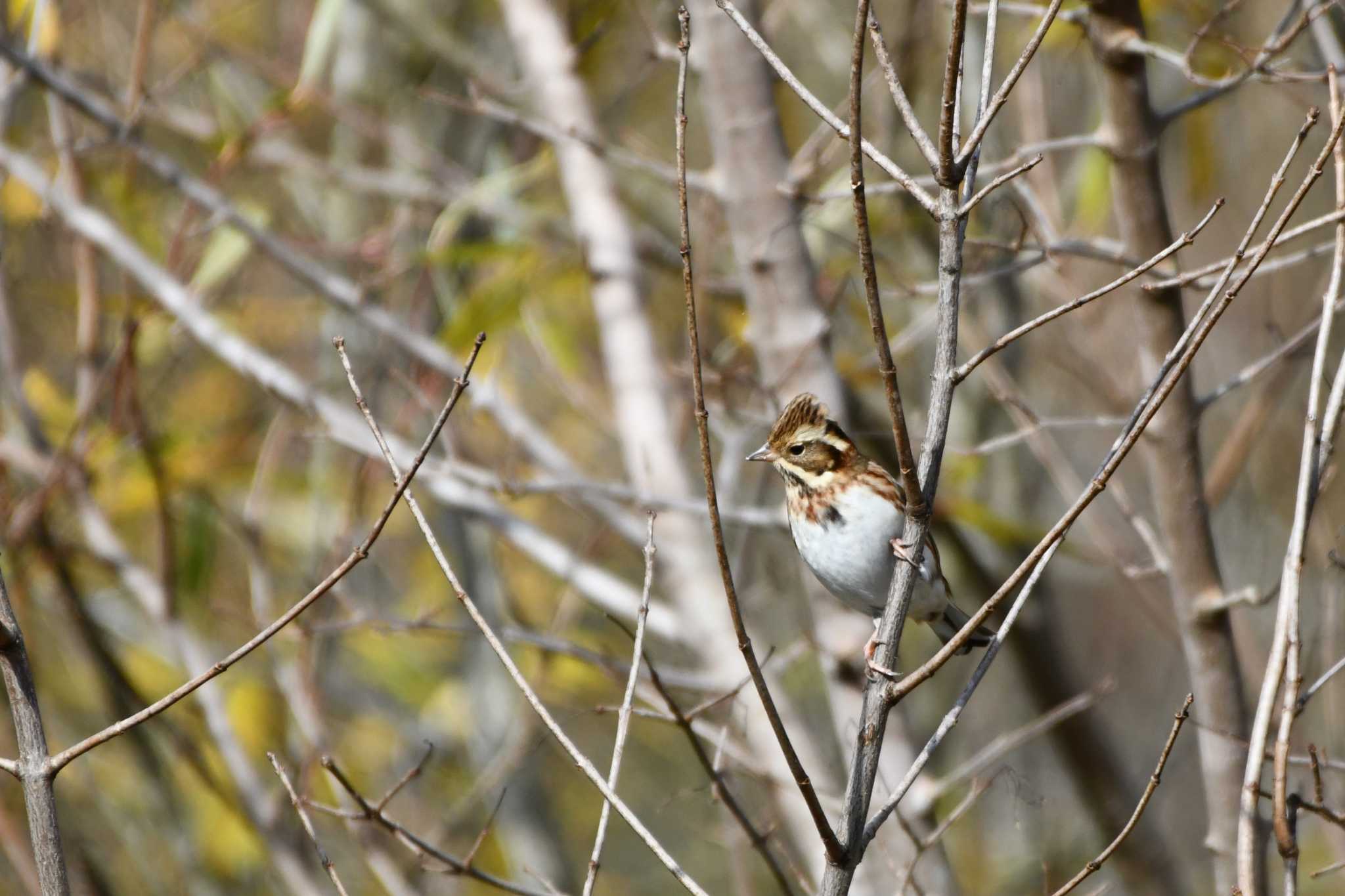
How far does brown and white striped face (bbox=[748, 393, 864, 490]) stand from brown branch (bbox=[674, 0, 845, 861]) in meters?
1.52

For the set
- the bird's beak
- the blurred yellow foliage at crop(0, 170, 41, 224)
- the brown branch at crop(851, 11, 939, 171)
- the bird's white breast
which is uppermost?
the blurred yellow foliage at crop(0, 170, 41, 224)

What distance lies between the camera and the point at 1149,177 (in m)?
3.53

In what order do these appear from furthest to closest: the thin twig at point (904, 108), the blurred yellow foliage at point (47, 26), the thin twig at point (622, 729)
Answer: the blurred yellow foliage at point (47, 26) → the thin twig at point (622, 729) → the thin twig at point (904, 108)

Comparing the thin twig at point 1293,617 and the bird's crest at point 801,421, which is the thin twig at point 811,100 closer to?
the thin twig at point 1293,617

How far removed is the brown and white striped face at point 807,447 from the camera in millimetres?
3682

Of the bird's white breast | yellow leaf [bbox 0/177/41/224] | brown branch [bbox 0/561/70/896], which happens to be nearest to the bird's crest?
the bird's white breast

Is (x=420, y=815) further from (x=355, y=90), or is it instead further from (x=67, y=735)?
(x=355, y=90)

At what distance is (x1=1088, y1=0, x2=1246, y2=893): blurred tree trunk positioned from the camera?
3475mm

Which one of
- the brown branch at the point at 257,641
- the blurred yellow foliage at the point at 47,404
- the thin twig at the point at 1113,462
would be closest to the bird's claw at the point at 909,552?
the thin twig at the point at 1113,462

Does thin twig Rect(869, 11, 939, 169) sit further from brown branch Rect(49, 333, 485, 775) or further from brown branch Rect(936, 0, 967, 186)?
brown branch Rect(49, 333, 485, 775)

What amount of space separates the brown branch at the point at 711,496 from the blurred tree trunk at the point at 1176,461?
1670 mm

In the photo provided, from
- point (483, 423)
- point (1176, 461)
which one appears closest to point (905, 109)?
point (1176, 461)

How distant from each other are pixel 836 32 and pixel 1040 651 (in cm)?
351

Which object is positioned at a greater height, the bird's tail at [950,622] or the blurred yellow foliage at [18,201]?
the blurred yellow foliage at [18,201]
